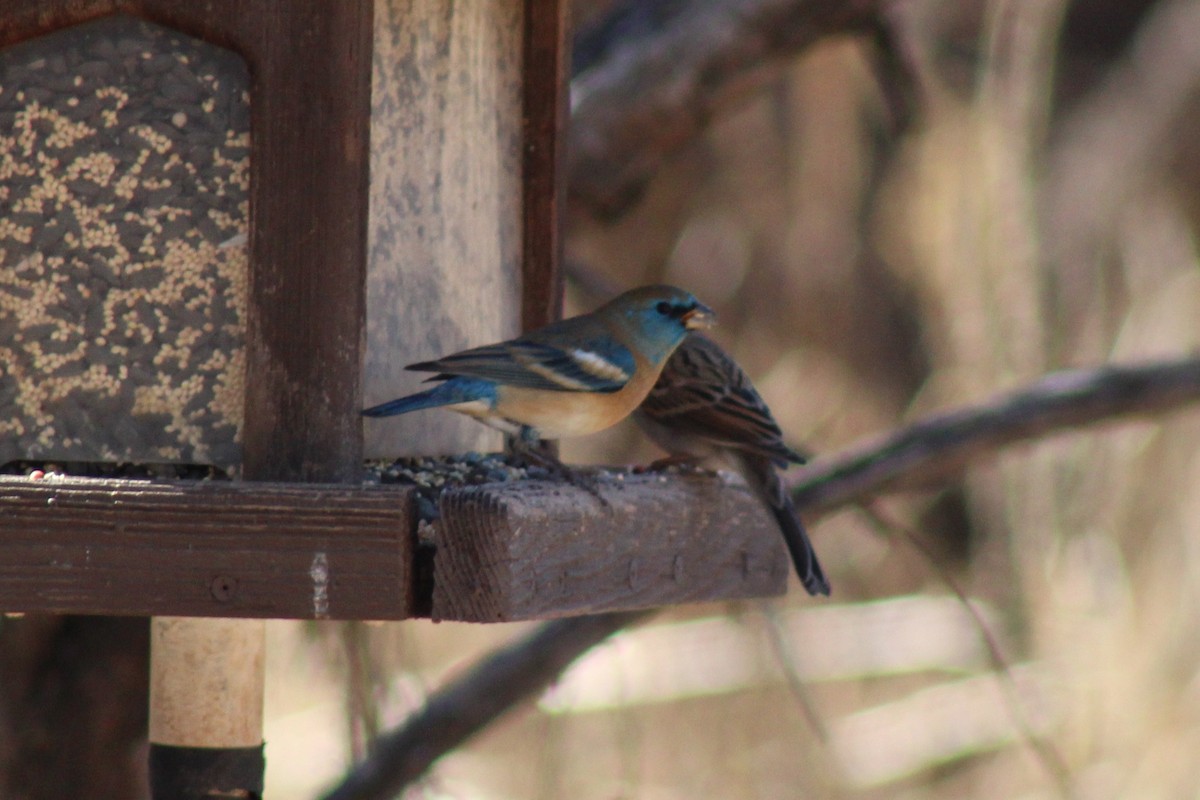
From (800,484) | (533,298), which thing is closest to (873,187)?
(800,484)

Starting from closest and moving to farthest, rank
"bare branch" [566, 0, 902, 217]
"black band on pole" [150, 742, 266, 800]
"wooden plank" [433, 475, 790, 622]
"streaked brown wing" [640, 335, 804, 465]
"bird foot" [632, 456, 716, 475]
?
"wooden plank" [433, 475, 790, 622]
"black band on pole" [150, 742, 266, 800]
"bird foot" [632, 456, 716, 475]
"streaked brown wing" [640, 335, 804, 465]
"bare branch" [566, 0, 902, 217]

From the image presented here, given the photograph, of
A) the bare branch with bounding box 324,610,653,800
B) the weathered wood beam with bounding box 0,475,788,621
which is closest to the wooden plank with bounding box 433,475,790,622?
the weathered wood beam with bounding box 0,475,788,621

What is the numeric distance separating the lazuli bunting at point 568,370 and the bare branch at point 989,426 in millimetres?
626

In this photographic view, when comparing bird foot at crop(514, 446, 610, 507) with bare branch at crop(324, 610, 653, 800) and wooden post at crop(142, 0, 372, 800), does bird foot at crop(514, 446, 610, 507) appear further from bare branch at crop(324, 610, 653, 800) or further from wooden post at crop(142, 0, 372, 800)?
bare branch at crop(324, 610, 653, 800)

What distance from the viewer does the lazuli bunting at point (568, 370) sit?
323 cm

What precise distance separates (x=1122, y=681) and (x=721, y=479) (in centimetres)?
275

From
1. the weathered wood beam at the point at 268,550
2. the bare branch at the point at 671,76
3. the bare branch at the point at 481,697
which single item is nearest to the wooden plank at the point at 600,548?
the weathered wood beam at the point at 268,550

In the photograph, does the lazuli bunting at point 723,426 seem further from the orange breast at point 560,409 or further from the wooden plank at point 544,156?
the wooden plank at point 544,156

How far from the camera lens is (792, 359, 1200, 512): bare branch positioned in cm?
446

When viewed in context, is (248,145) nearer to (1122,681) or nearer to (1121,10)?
(1122,681)

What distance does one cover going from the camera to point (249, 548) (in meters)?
2.56

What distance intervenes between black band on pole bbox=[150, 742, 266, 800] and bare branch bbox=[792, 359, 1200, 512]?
6.07 feet

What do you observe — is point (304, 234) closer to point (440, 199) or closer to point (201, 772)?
point (440, 199)

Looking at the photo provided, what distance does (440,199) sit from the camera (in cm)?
349
